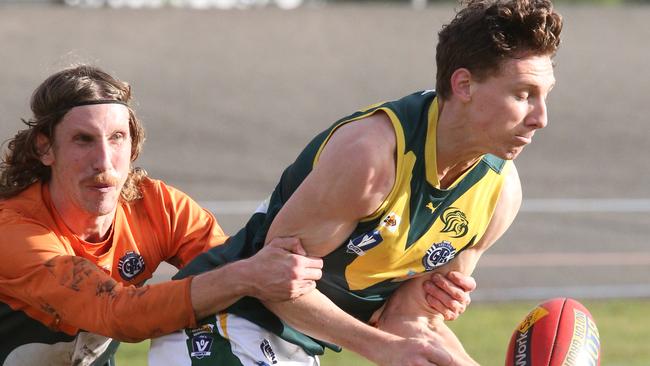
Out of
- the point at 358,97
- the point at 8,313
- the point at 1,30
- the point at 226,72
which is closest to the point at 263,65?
the point at 226,72

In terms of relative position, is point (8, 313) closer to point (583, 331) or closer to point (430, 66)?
point (583, 331)

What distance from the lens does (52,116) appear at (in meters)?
4.91

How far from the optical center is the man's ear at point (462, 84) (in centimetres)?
413

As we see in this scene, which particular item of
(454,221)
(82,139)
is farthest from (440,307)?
(82,139)

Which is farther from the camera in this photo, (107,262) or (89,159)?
(107,262)

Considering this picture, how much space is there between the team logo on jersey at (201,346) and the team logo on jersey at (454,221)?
976 mm

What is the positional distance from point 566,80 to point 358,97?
414 centimetres

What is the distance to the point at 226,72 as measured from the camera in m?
19.0

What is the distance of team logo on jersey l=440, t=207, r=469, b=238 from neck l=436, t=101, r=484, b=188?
0.15 meters

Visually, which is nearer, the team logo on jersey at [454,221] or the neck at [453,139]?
the neck at [453,139]

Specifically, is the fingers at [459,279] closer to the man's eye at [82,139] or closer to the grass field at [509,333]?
the man's eye at [82,139]

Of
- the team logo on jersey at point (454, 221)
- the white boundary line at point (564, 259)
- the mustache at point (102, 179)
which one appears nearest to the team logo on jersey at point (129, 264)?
the mustache at point (102, 179)

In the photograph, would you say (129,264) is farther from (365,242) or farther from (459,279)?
(459,279)

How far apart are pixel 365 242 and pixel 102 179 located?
1183 mm
